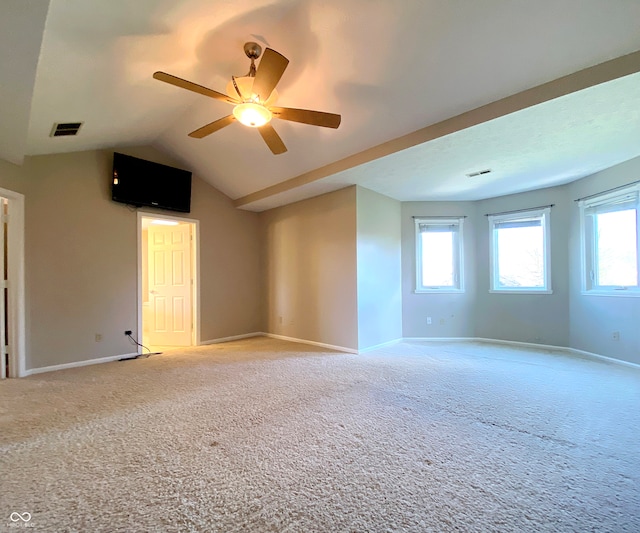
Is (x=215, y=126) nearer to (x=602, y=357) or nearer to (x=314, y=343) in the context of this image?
(x=314, y=343)

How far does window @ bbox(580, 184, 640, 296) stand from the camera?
3695 mm

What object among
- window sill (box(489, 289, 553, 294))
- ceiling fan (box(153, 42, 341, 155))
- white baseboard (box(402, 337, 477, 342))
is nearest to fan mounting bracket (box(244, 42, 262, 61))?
ceiling fan (box(153, 42, 341, 155))

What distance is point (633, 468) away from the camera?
168 cm

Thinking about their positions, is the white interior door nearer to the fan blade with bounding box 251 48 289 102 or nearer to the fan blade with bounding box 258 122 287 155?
the fan blade with bounding box 258 122 287 155

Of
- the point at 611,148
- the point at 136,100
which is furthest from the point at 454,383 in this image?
the point at 136,100

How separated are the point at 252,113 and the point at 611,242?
482 cm

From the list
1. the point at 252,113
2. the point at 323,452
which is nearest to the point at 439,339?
the point at 323,452

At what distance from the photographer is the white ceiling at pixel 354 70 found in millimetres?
1992

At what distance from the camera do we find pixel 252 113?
2.30 meters

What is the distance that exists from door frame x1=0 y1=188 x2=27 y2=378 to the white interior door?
188 cm

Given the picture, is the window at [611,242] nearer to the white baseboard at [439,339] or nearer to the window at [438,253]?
the window at [438,253]

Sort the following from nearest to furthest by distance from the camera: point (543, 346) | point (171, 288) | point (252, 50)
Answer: point (252, 50) < point (543, 346) < point (171, 288)

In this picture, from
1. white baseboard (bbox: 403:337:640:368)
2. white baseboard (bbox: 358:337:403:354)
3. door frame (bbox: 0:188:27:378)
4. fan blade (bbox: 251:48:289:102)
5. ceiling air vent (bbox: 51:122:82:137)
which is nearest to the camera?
fan blade (bbox: 251:48:289:102)

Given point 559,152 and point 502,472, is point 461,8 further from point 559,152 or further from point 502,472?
point 502,472
